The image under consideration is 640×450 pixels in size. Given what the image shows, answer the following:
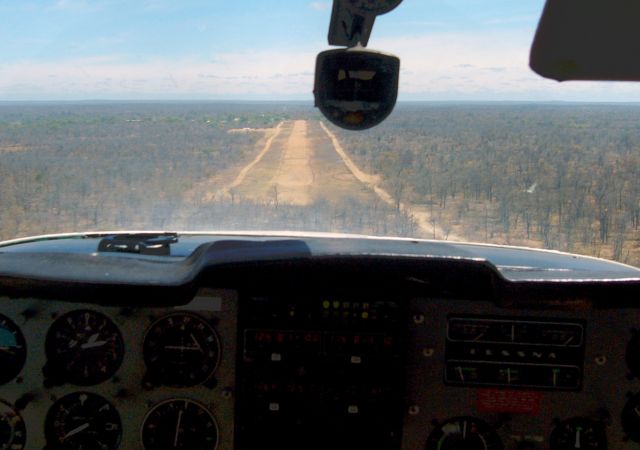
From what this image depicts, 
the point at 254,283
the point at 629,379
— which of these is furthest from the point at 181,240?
the point at 629,379

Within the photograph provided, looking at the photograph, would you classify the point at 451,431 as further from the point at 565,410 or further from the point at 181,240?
the point at 181,240

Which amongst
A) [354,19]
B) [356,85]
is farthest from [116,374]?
[354,19]

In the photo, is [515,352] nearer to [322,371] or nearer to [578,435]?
[578,435]

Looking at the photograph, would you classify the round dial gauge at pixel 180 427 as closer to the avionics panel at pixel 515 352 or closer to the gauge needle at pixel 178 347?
the gauge needle at pixel 178 347

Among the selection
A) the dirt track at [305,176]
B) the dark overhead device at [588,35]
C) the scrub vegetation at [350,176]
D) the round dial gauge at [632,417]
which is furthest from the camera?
the dirt track at [305,176]

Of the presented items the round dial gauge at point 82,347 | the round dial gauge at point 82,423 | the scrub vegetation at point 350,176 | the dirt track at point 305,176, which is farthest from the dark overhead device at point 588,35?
the round dial gauge at point 82,423

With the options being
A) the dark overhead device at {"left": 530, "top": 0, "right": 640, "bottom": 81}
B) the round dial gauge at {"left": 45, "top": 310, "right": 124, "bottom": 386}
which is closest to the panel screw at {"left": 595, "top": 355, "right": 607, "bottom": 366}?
the dark overhead device at {"left": 530, "top": 0, "right": 640, "bottom": 81}
